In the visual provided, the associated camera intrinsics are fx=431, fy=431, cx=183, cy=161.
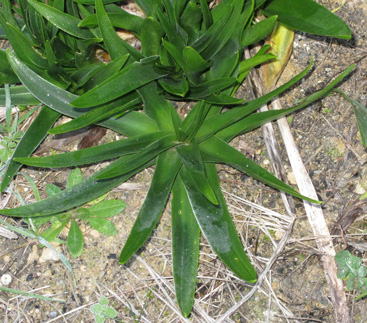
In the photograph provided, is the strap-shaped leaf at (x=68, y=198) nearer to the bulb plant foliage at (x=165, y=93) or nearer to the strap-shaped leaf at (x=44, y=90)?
the bulb plant foliage at (x=165, y=93)

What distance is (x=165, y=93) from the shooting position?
5.72 ft

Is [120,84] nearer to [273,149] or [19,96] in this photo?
[19,96]

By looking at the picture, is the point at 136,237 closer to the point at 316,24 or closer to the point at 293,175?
the point at 293,175

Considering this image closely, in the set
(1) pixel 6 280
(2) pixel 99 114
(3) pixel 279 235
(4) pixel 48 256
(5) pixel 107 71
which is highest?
(5) pixel 107 71

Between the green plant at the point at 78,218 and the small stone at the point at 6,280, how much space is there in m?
0.24

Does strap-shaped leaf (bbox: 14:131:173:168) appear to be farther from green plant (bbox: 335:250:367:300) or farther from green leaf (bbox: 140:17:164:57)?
green plant (bbox: 335:250:367:300)

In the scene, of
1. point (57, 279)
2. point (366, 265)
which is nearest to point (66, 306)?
point (57, 279)

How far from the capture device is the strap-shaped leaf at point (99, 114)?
1.52 meters

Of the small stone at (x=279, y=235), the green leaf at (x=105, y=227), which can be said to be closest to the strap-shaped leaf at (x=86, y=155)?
the green leaf at (x=105, y=227)

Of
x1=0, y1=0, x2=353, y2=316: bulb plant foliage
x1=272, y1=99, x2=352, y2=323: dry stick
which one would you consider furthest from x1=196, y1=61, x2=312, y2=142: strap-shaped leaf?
x1=272, y1=99, x2=352, y2=323: dry stick

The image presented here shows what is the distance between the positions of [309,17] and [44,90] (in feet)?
3.34

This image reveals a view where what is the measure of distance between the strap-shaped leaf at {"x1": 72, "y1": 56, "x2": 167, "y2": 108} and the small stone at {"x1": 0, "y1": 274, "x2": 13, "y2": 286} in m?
0.89

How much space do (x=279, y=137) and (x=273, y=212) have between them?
1.10 feet

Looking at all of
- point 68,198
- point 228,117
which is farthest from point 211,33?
point 68,198
